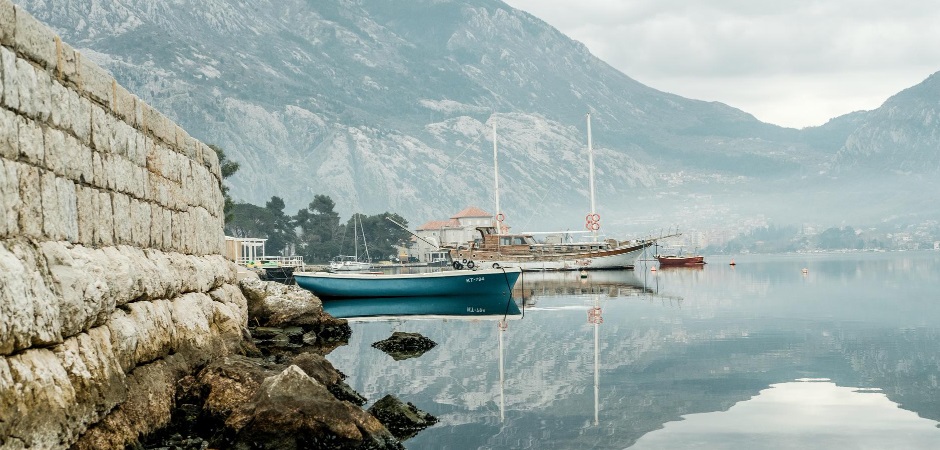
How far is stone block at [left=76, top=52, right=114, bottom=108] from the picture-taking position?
9.98 metres

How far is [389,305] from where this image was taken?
39281mm

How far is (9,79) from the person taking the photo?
7.92m

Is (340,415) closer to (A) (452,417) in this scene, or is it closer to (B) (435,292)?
(A) (452,417)

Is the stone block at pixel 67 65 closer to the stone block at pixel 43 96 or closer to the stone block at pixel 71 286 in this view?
the stone block at pixel 43 96

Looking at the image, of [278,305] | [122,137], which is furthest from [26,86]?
[278,305]

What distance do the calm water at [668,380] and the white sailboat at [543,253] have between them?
5169 centimetres

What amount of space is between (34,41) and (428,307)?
29.0 metres

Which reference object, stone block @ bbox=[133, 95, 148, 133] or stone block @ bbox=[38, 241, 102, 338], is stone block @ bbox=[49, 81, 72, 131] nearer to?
stone block @ bbox=[38, 241, 102, 338]

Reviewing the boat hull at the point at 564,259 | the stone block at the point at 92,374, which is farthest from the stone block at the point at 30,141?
the boat hull at the point at 564,259

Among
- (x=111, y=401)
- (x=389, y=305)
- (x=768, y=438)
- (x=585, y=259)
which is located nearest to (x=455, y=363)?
(x=768, y=438)

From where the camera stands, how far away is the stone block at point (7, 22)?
7.90 m

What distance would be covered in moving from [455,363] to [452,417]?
6017 mm

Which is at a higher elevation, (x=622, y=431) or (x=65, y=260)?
(x=65, y=260)

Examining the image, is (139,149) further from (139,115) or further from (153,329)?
(153,329)
